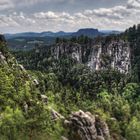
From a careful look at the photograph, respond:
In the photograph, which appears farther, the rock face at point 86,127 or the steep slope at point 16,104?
the rock face at point 86,127

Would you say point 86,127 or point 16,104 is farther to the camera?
point 16,104

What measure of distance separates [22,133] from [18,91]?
4085 cm

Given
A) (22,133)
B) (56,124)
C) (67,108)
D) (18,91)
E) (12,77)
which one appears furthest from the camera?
(67,108)

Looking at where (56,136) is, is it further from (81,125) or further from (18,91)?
(18,91)

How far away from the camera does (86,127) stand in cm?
12544

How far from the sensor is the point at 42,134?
325 ft

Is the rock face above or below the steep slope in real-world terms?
below

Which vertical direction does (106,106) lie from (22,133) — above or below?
below

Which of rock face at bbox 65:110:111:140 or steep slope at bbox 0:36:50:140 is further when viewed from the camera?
rock face at bbox 65:110:111:140

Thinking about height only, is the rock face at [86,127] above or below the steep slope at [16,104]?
below

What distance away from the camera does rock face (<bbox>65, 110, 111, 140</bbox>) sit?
122125 mm

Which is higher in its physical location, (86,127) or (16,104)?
(16,104)

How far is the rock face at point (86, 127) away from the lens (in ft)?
401

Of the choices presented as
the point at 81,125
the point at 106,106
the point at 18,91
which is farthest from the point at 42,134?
the point at 106,106
